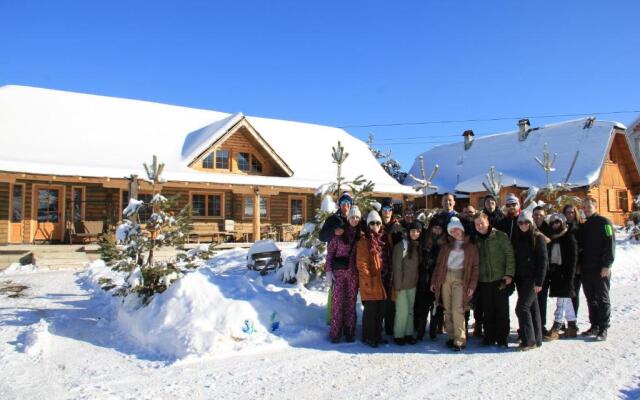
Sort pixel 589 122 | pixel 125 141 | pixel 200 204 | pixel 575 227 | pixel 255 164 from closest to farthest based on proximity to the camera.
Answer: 1. pixel 575 227
2. pixel 125 141
3. pixel 200 204
4. pixel 255 164
5. pixel 589 122

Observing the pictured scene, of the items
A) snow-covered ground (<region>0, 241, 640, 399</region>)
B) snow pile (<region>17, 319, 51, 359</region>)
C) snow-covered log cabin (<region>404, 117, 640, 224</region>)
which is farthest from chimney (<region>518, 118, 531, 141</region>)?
snow pile (<region>17, 319, 51, 359</region>)

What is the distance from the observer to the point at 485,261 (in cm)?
532

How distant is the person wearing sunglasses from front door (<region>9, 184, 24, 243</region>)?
13275mm

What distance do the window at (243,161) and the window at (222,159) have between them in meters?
0.52

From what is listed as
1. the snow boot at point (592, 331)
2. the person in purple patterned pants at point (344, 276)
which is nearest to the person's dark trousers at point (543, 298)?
the snow boot at point (592, 331)

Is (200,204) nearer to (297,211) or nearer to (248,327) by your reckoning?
(297,211)

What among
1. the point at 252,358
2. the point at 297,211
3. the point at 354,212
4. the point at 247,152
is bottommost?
the point at 252,358

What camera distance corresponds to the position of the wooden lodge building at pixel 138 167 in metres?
14.6

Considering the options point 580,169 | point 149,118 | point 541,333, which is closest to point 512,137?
point 580,169

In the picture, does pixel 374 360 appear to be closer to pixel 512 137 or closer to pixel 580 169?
pixel 580 169

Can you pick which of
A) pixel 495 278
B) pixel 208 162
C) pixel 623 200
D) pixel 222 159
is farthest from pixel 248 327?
pixel 623 200

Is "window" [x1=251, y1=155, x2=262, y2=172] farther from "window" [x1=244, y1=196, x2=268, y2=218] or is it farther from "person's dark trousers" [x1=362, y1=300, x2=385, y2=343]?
"person's dark trousers" [x1=362, y1=300, x2=385, y2=343]

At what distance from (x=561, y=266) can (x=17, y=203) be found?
600 inches

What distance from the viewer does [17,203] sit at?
48.6ft
